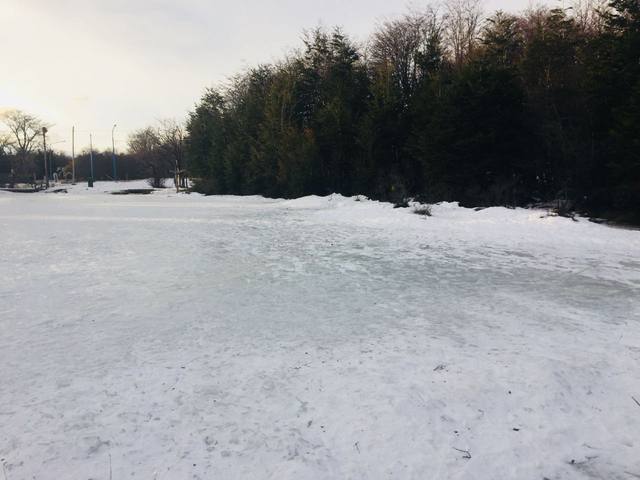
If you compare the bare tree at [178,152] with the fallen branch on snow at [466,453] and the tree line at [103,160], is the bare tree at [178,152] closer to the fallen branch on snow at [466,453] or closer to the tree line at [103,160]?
the tree line at [103,160]

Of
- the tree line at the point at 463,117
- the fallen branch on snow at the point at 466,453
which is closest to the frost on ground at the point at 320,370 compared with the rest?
the fallen branch on snow at the point at 466,453

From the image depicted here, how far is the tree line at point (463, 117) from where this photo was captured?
15977mm

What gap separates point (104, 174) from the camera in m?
83.8

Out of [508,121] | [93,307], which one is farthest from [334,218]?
[93,307]

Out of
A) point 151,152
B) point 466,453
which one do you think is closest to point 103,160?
point 151,152

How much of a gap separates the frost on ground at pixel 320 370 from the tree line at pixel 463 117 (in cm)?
905

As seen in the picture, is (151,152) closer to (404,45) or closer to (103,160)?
(103,160)

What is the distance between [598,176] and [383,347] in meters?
15.5

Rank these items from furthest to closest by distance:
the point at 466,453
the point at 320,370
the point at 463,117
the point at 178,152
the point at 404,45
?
the point at 178,152, the point at 404,45, the point at 463,117, the point at 320,370, the point at 466,453

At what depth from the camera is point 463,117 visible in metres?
20.3

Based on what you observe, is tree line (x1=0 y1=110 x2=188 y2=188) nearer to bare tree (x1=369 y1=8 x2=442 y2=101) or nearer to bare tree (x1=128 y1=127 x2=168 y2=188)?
bare tree (x1=128 y1=127 x2=168 y2=188)

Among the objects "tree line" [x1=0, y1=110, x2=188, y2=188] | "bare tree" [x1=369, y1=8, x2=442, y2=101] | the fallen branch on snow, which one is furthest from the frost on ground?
"tree line" [x1=0, y1=110, x2=188, y2=188]

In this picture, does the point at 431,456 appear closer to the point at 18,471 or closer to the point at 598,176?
the point at 18,471

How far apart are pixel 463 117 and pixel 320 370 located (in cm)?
1888
